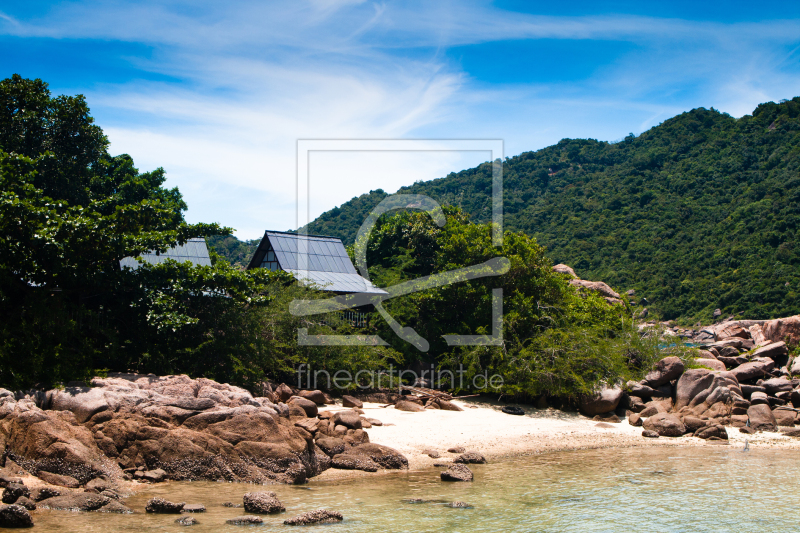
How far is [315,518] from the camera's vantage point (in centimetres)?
959

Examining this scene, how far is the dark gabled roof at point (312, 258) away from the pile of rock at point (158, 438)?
47.2 feet

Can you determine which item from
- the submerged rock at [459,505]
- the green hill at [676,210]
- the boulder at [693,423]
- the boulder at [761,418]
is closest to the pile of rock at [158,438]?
the submerged rock at [459,505]

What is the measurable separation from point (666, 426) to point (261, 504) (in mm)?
13079

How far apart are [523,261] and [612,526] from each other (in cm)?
1400

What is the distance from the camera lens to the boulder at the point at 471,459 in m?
14.4

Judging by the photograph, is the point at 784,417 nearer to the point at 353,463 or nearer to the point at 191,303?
the point at 353,463

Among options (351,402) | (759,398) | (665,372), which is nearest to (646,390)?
(665,372)

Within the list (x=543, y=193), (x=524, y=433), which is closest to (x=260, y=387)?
(x=524, y=433)

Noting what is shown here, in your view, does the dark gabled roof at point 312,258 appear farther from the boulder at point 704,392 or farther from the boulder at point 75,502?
the boulder at point 75,502

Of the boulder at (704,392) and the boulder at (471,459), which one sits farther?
the boulder at (704,392)

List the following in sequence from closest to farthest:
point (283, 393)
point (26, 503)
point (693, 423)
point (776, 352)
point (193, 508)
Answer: point (26, 503) < point (193, 508) < point (283, 393) < point (693, 423) < point (776, 352)

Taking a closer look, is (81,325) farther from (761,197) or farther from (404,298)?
(761,197)

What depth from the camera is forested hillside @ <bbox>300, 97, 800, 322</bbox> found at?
161 ft

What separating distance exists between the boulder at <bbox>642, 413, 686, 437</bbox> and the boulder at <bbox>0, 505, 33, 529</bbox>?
15996mm
